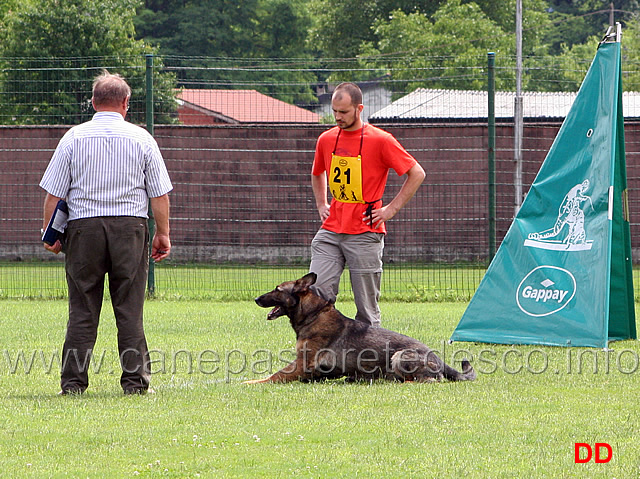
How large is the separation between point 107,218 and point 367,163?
7.01 feet

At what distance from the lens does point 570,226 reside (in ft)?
28.8

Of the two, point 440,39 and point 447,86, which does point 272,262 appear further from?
point 440,39

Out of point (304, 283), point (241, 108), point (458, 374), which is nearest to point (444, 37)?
point (241, 108)

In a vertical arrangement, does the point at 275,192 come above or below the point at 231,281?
above

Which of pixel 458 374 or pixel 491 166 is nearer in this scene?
pixel 458 374

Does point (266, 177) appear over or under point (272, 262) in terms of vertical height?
over

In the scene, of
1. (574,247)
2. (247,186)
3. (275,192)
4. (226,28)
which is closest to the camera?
(574,247)

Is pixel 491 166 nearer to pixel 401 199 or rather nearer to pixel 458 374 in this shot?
pixel 401 199

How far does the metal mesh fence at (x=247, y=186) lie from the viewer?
14703 millimetres

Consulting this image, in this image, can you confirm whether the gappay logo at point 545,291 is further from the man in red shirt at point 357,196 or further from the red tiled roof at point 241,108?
the red tiled roof at point 241,108

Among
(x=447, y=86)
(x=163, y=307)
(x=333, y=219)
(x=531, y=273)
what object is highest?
(x=447, y=86)

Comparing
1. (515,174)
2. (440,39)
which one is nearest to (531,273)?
(515,174)

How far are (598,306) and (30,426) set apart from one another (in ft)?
16.7

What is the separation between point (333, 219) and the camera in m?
7.55
